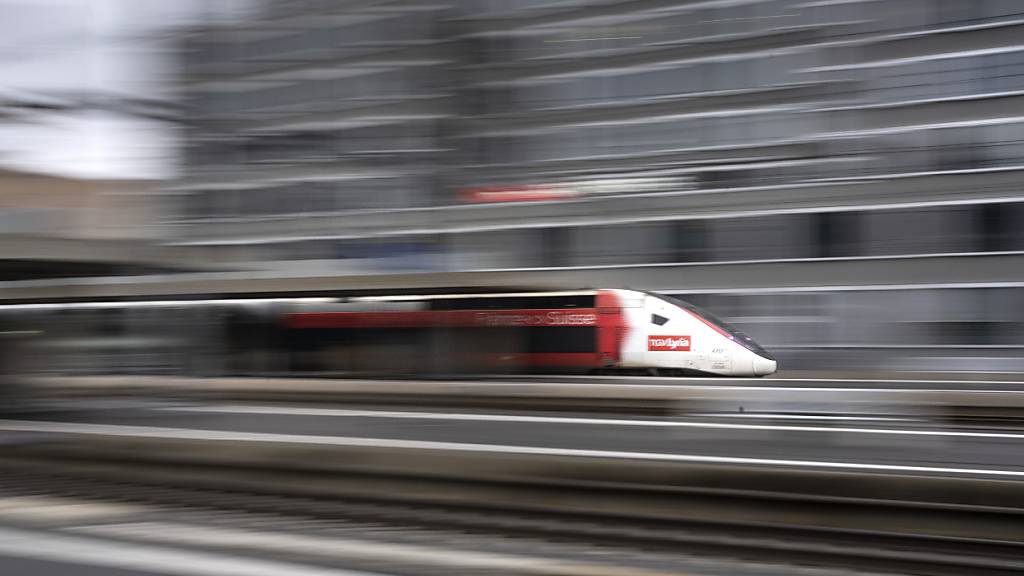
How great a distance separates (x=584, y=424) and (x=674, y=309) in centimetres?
1115

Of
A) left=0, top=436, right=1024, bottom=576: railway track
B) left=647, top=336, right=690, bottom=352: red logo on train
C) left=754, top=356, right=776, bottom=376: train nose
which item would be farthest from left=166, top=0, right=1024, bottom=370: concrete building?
left=0, top=436, right=1024, bottom=576: railway track

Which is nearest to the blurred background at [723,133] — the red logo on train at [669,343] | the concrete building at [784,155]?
the concrete building at [784,155]

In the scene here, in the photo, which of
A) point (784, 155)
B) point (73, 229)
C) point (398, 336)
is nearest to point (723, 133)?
point (784, 155)

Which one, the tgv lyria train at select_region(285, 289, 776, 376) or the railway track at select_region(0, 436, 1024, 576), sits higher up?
the tgv lyria train at select_region(285, 289, 776, 376)

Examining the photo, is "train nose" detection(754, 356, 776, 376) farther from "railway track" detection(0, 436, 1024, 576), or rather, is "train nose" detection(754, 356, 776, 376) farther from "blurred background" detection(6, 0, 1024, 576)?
"railway track" detection(0, 436, 1024, 576)

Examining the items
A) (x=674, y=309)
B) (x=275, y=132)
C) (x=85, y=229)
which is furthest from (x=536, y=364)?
(x=85, y=229)

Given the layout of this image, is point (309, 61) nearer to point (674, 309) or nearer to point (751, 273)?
point (674, 309)

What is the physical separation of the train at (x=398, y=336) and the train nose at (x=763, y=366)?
0.04 m

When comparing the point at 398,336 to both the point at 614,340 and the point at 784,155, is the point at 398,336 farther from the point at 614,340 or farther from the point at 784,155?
the point at 784,155

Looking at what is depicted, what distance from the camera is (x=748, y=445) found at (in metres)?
8.20

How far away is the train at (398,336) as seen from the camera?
11.0m

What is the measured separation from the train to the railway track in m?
2.73

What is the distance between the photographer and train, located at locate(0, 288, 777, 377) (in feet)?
36.2

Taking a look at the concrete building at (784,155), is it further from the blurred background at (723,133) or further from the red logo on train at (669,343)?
the red logo on train at (669,343)
